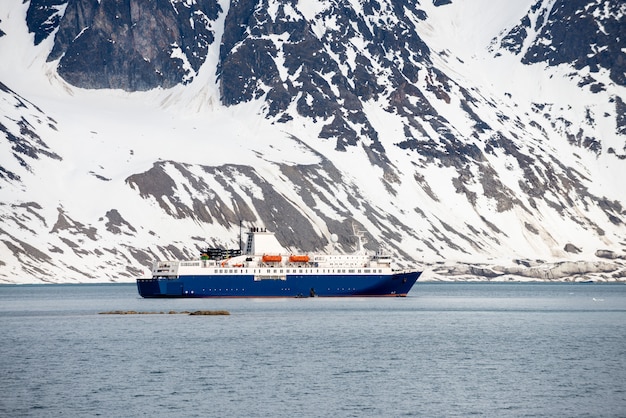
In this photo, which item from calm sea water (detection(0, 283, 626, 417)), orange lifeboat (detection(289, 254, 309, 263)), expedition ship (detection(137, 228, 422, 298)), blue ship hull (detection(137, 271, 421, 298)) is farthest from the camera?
expedition ship (detection(137, 228, 422, 298))

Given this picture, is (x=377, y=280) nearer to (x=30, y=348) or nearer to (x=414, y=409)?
(x=30, y=348)

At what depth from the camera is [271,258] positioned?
176m

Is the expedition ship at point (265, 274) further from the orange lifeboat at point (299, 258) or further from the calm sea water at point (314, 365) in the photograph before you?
the calm sea water at point (314, 365)

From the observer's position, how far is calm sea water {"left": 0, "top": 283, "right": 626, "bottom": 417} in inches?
2648

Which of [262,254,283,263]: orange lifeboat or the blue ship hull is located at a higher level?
[262,254,283,263]: orange lifeboat

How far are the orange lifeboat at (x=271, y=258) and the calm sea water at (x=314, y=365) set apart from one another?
3502cm

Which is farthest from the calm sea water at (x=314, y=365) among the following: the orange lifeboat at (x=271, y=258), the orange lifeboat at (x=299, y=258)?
the orange lifeboat at (x=271, y=258)

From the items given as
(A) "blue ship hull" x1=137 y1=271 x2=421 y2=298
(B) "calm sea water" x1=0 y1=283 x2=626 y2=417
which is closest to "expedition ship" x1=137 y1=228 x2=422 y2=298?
(A) "blue ship hull" x1=137 y1=271 x2=421 y2=298

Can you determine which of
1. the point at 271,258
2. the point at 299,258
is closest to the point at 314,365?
the point at 299,258

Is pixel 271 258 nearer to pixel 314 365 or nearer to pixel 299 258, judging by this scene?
pixel 299 258

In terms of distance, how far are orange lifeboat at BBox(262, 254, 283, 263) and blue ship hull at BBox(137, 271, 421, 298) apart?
2.89 meters

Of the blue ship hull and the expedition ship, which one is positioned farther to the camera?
the expedition ship

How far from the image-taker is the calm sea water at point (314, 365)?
6725cm

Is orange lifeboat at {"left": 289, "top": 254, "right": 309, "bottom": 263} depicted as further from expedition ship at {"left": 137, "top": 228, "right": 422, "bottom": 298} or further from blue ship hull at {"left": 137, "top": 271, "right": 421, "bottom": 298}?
blue ship hull at {"left": 137, "top": 271, "right": 421, "bottom": 298}
